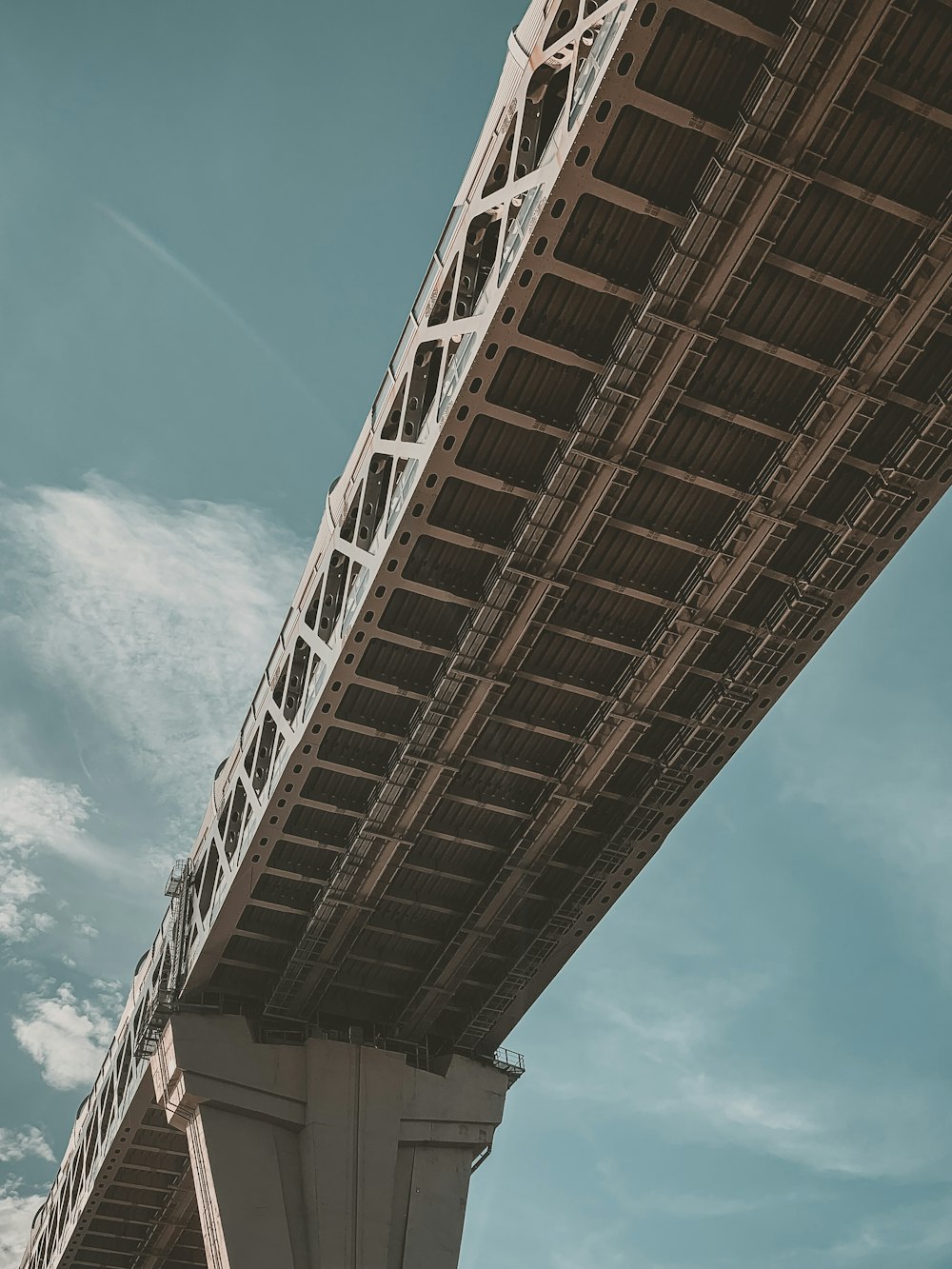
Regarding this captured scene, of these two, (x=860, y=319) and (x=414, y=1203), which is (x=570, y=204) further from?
(x=414, y=1203)

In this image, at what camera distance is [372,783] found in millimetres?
40375

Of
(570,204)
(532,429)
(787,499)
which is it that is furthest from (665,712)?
(570,204)

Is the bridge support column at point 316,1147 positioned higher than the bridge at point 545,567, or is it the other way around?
the bridge at point 545,567

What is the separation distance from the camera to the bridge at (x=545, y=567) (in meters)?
27.3

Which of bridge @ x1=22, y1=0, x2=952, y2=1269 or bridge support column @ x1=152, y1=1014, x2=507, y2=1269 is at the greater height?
bridge @ x1=22, y1=0, x2=952, y2=1269

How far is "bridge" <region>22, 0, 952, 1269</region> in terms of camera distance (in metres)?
27.3

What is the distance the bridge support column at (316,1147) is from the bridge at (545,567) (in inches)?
4.5

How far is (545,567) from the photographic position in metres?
34.2

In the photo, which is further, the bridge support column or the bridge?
the bridge support column

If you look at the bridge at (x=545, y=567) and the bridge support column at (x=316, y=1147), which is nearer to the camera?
the bridge at (x=545, y=567)

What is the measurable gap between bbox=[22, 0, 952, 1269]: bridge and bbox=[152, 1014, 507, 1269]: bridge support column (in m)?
0.11

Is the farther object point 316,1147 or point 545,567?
point 316,1147

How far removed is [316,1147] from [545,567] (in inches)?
849

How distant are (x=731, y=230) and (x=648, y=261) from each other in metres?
2.16
